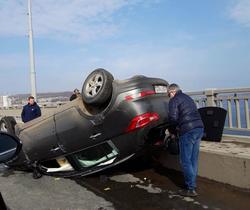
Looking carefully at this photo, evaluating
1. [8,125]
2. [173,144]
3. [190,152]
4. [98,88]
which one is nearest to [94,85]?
[98,88]

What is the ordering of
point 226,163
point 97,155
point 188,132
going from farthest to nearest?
point 97,155
point 226,163
point 188,132

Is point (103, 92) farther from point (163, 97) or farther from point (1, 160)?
point (1, 160)

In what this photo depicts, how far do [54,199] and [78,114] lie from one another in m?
1.50

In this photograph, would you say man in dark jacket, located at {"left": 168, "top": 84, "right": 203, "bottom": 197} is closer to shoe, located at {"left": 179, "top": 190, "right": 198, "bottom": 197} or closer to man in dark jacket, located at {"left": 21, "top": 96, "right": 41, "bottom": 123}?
shoe, located at {"left": 179, "top": 190, "right": 198, "bottom": 197}

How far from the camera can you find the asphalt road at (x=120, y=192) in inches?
229

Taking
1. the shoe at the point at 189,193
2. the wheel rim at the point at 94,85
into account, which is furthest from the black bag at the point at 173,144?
the wheel rim at the point at 94,85

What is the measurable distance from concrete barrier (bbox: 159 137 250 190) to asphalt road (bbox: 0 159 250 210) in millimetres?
129

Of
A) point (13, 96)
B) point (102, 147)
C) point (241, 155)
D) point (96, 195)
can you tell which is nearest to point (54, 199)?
point (96, 195)

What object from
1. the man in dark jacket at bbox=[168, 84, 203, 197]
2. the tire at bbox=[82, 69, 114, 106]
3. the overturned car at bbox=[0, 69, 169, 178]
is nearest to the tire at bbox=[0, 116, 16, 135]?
the overturned car at bbox=[0, 69, 169, 178]

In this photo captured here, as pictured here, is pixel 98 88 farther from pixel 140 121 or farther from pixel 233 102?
pixel 233 102

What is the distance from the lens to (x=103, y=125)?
6.60 meters

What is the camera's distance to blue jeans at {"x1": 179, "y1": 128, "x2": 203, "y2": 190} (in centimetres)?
610

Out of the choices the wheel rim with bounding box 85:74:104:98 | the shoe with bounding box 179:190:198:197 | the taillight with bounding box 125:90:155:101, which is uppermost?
the wheel rim with bounding box 85:74:104:98

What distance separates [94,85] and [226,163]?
252 centimetres
